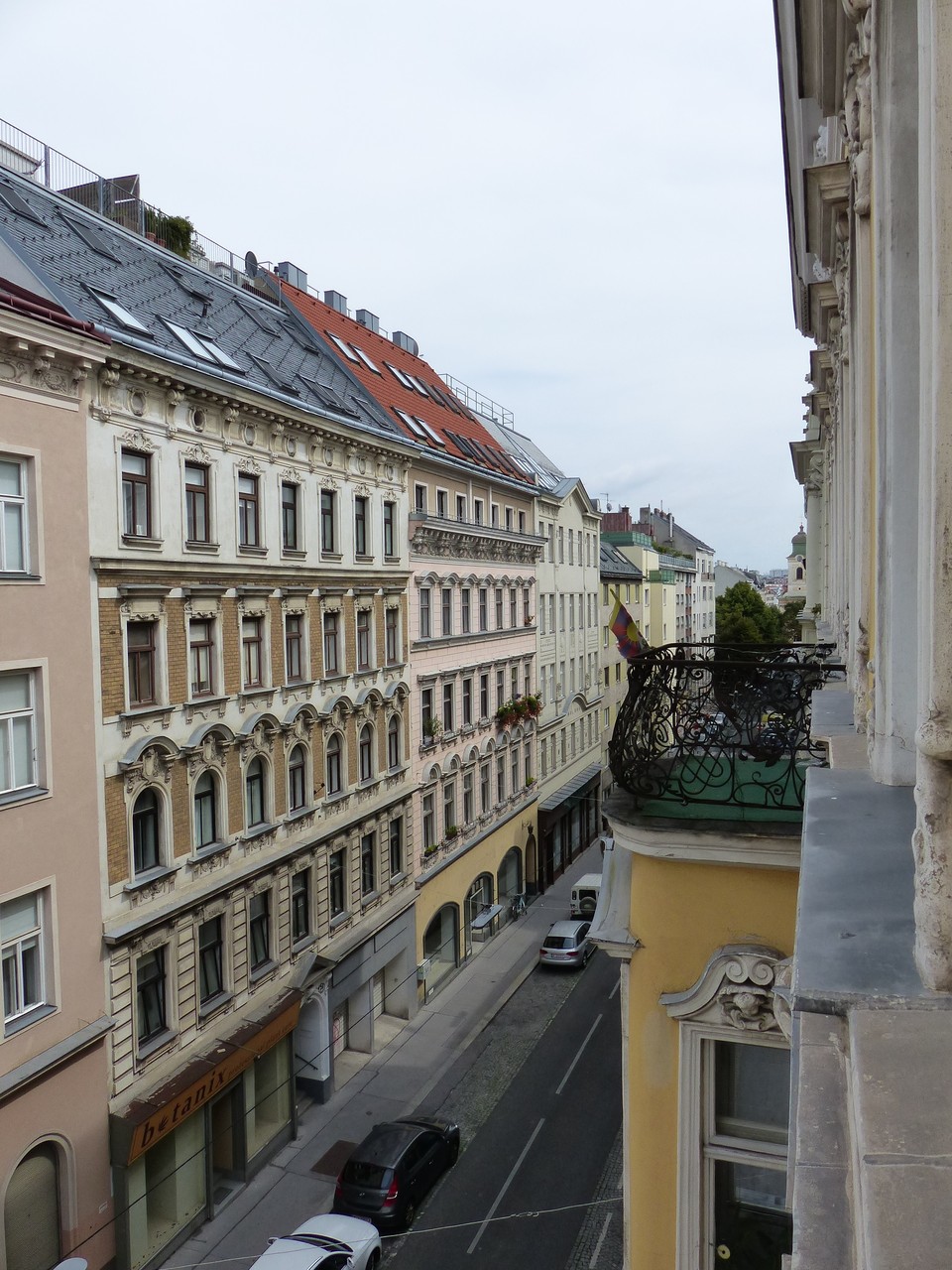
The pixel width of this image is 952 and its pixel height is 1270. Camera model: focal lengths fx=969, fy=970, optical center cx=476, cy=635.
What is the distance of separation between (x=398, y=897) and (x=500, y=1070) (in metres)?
5.14

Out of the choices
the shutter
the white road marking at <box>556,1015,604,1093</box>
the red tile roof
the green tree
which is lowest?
the white road marking at <box>556,1015,604,1093</box>

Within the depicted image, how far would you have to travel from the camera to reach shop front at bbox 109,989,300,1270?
51.4ft

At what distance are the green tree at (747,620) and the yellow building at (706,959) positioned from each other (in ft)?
145

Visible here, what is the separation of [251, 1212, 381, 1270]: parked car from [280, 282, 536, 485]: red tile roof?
19.2 m

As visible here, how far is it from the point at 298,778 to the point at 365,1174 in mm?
7842

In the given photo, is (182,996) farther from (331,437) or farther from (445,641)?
(445,641)

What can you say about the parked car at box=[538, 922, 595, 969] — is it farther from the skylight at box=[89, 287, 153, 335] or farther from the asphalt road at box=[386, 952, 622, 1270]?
the skylight at box=[89, 287, 153, 335]

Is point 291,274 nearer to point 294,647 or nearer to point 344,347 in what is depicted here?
point 344,347

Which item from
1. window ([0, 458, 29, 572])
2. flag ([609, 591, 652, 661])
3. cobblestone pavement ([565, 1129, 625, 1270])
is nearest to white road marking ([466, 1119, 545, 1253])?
cobblestone pavement ([565, 1129, 625, 1270])

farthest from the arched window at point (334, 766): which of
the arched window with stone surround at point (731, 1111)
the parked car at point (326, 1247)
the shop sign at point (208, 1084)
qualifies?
the arched window with stone surround at point (731, 1111)

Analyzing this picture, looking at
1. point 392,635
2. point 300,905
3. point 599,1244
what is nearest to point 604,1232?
point 599,1244

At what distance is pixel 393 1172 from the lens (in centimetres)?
1703

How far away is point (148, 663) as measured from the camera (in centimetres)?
1669

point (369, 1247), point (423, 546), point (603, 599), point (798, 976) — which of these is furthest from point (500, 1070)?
point (603, 599)
